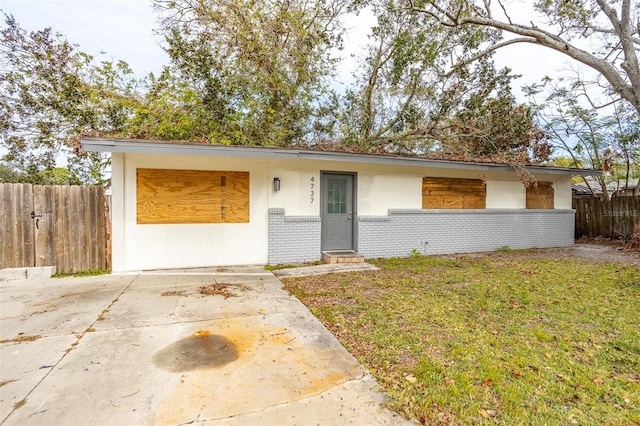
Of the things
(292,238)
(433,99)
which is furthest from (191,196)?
(433,99)

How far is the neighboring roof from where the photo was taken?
5125 millimetres

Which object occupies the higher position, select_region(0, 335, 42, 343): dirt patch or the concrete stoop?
the concrete stoop

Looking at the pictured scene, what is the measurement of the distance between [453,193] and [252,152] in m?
5.50

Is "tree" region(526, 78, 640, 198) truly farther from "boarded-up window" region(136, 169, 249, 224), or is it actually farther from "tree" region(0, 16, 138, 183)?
"tree" region(0, 16, 138, 183)

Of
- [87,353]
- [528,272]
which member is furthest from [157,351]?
[528,272]

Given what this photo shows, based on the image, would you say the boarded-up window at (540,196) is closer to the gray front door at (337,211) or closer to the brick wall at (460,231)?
the brick wall at (460,231)

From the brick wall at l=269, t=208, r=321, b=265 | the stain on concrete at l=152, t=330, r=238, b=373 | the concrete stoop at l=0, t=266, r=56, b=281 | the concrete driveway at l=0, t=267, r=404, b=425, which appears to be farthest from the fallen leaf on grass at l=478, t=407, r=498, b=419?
the concrete stoop at l=0, t=266, r=56, b=281

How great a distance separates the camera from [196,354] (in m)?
2.80

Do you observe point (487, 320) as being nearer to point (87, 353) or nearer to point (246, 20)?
point (87, 353)

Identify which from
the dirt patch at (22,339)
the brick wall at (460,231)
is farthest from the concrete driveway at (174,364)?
the brick wall at (460,231)

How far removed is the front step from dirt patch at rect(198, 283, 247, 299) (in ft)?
7.73

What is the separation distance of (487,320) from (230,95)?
31.6 feet

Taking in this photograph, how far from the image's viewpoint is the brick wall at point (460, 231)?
773 centimetres

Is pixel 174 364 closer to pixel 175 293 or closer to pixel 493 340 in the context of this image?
pixel 175 293
